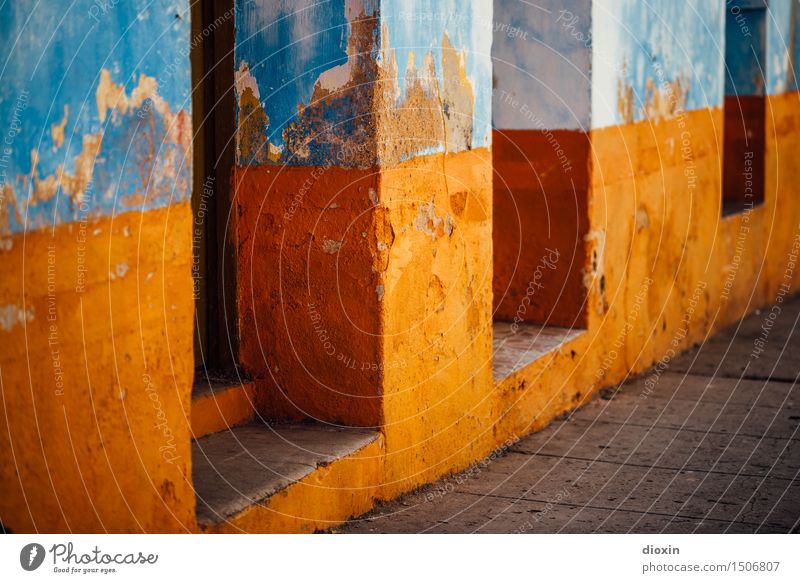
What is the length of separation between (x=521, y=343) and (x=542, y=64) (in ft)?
4.36

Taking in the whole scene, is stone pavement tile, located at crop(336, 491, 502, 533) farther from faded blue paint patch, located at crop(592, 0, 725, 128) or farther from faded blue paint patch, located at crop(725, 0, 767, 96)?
faded blue paint patch, located at crop(725, 0, 767, 96)

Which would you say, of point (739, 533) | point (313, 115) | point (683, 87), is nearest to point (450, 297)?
point (313, 115)

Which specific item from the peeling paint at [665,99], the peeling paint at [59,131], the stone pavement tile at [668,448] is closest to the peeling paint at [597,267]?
the stone pavement tile at [668,448]

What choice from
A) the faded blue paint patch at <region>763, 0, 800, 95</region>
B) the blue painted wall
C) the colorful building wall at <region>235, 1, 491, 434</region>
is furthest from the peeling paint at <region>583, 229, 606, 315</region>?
the faded blue paint patch at <region>763, 0, 800, 95</region>

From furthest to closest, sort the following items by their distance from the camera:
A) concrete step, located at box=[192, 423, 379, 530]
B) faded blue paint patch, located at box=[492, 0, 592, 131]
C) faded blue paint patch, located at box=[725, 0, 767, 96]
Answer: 1. faded blue paint patch, located at box=[725, 0, 767, 96]
2. faded blue paint patch, located at box=[492, 0, 592, 131]
3. concrete step, located at box=[192, 423, 379, 530]

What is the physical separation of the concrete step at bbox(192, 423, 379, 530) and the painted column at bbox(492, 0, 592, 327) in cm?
187

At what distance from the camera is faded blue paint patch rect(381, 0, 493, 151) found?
4293 millimetres

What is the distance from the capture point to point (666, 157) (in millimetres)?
6691

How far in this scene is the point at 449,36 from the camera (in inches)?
183

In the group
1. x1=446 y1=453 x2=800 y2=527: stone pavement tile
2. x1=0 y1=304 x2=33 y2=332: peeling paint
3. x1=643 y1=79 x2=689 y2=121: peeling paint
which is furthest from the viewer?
x1=643 y1=79 x2=689 y2=121: peeling paint

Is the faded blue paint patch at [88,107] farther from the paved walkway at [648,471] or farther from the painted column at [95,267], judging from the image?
the paved walkway at [648,471]

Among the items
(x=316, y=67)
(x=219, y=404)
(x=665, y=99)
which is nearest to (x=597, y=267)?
(x=665, y=99)

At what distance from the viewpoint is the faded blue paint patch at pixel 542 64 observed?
5.75 metres

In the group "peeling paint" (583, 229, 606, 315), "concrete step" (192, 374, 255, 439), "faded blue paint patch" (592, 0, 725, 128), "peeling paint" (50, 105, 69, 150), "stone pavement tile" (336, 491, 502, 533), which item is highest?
"faded blue paint patch" (592, 0, 725, 128)
